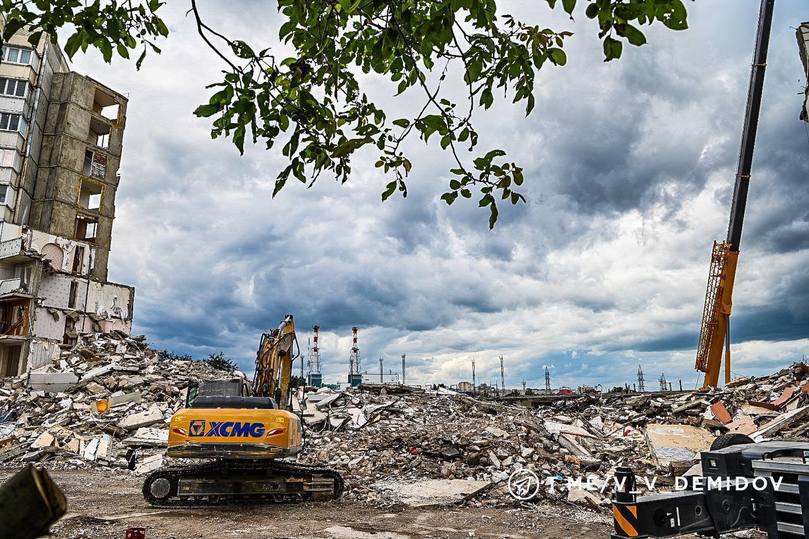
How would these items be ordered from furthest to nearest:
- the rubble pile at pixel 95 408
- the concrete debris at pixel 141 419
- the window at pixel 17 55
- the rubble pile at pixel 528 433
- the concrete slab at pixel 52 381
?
the window at pixel 17 55
the concrete slab at pixel 52 381
the concrete debris at pixel 141 419
the rubble pile at pixel 95 408
the rubble pile at pixel 528 433

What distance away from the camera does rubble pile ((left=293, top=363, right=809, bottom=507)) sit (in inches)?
502

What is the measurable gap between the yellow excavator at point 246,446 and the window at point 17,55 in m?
38.8

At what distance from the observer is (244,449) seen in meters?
9.79

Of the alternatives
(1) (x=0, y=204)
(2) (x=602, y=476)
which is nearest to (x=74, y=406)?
(2) (x=602, y=476)

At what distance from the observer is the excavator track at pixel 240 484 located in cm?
1067

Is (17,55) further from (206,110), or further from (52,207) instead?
(206,110)

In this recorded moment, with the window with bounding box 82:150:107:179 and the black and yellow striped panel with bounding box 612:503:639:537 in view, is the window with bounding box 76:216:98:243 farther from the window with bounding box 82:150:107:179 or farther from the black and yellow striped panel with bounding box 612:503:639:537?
the black and yellow striped panel with bounding box 612:503:639:537

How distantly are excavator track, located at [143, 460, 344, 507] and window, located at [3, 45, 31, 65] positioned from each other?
131 ft

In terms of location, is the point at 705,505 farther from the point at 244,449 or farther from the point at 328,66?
the point at 244,449

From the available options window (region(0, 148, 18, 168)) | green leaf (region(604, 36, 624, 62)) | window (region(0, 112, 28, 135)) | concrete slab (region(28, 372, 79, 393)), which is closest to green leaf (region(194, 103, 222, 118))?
green leaf (region(604, 36, 624, 62))

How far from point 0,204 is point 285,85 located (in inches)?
1679

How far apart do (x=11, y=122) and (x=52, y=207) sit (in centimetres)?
595

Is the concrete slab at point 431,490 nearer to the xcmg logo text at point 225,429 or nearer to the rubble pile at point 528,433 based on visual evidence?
the rubble pile at point 528,433

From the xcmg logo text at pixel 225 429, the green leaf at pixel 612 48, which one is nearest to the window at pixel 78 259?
the xcmg logo text at pixel 225 429
